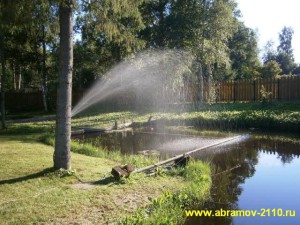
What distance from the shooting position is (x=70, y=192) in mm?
5289

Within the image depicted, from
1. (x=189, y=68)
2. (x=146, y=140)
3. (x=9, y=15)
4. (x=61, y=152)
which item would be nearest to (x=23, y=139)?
(x=146, y=140)

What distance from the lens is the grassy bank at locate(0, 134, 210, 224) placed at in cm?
451

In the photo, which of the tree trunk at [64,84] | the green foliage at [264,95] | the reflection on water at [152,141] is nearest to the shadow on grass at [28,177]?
the tree trunk at [64,84]

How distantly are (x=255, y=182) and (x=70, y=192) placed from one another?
12.8ft

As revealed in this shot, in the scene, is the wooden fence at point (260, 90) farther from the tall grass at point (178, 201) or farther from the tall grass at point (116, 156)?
the tall grass at point (178, 201)

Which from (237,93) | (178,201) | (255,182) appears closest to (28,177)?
(178,201)

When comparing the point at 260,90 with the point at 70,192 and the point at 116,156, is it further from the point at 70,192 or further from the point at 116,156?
the point at 70,192

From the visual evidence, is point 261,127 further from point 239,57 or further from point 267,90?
point 239,57

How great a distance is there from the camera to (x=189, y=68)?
2502 cm

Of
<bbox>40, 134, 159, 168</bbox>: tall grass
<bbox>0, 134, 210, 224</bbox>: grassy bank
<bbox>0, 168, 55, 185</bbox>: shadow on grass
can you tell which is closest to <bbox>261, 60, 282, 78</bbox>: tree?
<bbox>40, 134, 159, 168</bbox>: tall grass

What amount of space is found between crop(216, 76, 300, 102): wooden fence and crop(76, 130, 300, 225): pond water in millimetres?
9622

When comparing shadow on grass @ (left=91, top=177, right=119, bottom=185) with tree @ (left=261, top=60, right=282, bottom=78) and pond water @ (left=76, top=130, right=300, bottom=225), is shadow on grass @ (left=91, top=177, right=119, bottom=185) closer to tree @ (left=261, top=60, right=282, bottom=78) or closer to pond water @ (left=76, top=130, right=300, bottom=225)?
pond water @ (left=76, top=130, right=300, bottom=225)

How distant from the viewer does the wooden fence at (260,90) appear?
845 inches

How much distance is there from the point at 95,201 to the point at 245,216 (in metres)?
2.36
